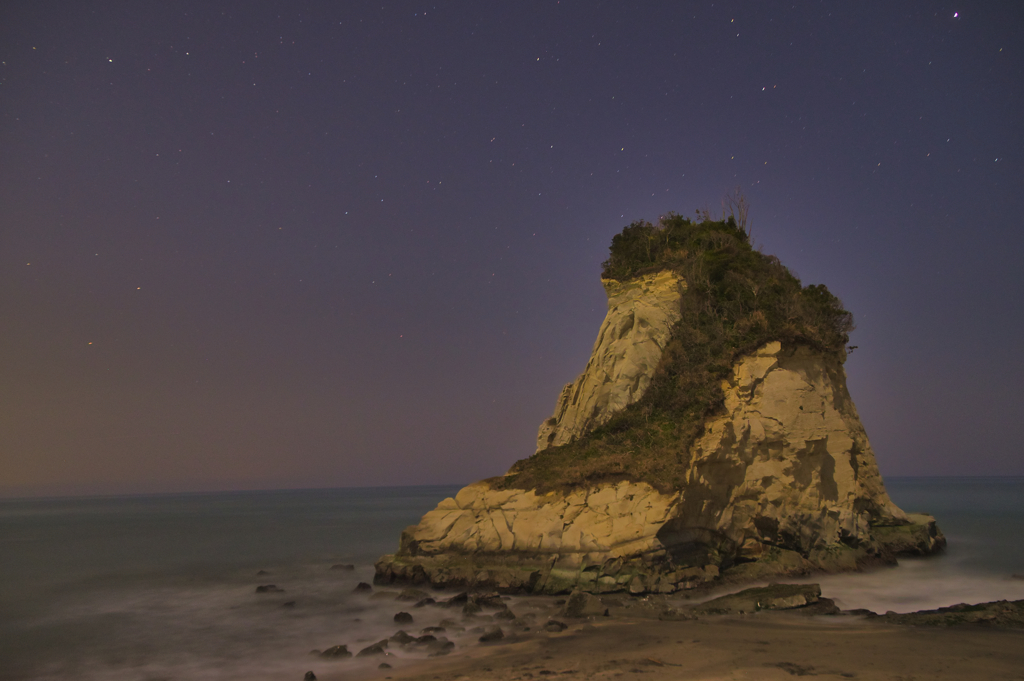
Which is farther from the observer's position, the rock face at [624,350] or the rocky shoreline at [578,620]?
the rock face at [624,350]

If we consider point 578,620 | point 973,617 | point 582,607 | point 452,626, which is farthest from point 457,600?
point 973,617

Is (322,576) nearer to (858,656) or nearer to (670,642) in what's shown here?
(670,642)

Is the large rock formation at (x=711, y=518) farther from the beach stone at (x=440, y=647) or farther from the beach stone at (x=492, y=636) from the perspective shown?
the beach stone at (x=440, y=647)

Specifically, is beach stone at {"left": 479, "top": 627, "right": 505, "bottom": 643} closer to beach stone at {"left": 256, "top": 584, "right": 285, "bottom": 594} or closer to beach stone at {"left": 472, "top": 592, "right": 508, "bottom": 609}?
beach stone at {"left": 472, "top": 592, "right": 508, "bottom": 609}

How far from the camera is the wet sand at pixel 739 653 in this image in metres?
8.12

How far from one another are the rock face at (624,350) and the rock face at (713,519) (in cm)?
364

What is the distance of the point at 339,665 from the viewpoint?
10711 millimetres

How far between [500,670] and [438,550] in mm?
8783

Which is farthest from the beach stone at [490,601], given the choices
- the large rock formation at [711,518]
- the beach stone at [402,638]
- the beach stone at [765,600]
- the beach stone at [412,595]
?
the beach stone at [765,600]

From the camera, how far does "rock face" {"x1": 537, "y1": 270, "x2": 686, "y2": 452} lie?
21.4m

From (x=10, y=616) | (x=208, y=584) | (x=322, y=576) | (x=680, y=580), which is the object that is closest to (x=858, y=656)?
(x=680, y=580)

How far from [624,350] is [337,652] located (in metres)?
14.1

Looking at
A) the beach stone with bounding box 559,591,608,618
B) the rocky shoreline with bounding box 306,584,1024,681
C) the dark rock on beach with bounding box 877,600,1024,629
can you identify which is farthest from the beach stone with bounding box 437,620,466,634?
the dark rock on beach with bounding box 877,600,1024,629

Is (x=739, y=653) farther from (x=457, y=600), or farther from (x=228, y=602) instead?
(x=228, y=602)
